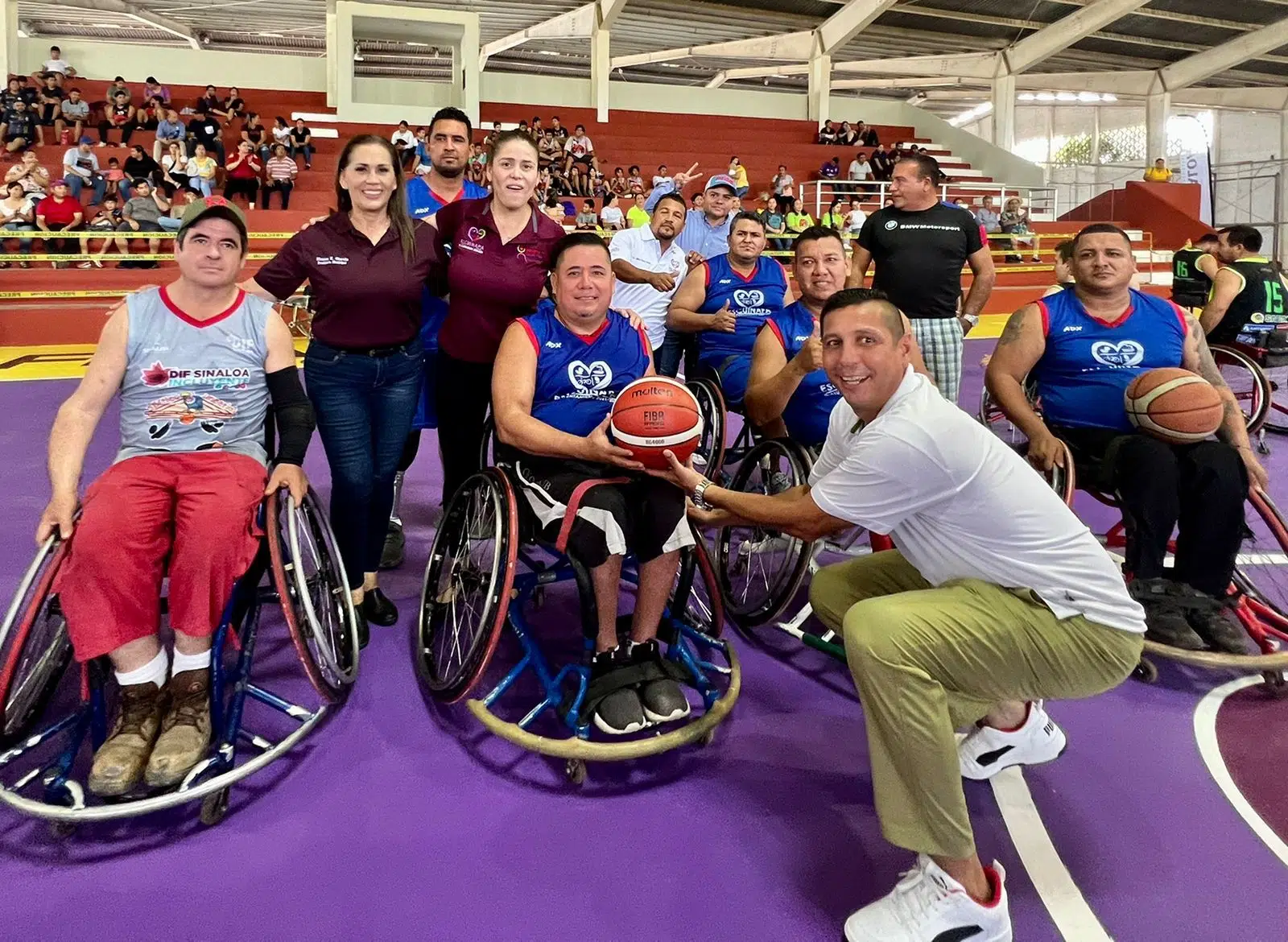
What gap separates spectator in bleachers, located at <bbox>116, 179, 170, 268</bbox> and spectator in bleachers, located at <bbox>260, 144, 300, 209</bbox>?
5.62ft

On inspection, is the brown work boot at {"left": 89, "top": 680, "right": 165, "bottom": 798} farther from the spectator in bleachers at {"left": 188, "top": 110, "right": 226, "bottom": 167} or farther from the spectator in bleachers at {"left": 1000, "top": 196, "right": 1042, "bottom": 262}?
the spectator in bleachers at {"left": 1000, "top": 196, "right": 1042, "bottom": 262}

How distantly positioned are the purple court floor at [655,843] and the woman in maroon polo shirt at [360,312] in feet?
2.32

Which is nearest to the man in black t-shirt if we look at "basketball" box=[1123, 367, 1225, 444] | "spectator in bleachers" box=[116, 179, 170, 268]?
"basketball" box=[1123, 367, 1225, 444]

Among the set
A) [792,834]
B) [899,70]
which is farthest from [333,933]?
[899,70]

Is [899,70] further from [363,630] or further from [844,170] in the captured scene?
[363,630]

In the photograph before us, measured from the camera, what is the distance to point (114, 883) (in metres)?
1.68

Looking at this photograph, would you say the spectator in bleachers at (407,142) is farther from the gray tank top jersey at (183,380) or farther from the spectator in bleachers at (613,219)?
the gray tank top jersey at (183,380)

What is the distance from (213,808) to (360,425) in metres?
1.14

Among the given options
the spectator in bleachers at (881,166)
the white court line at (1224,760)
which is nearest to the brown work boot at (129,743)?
the white court line at (1224,760)

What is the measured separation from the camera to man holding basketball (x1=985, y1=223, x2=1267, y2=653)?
100 inches

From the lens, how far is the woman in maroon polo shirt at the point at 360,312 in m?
2.51

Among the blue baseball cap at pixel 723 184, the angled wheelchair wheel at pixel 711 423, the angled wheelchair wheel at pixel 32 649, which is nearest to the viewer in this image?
the angled wheelchair wheel at pixel 32 649

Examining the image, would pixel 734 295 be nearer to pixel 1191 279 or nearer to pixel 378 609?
pixel 378 609

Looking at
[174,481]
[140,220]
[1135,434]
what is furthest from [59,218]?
[1135,434]
